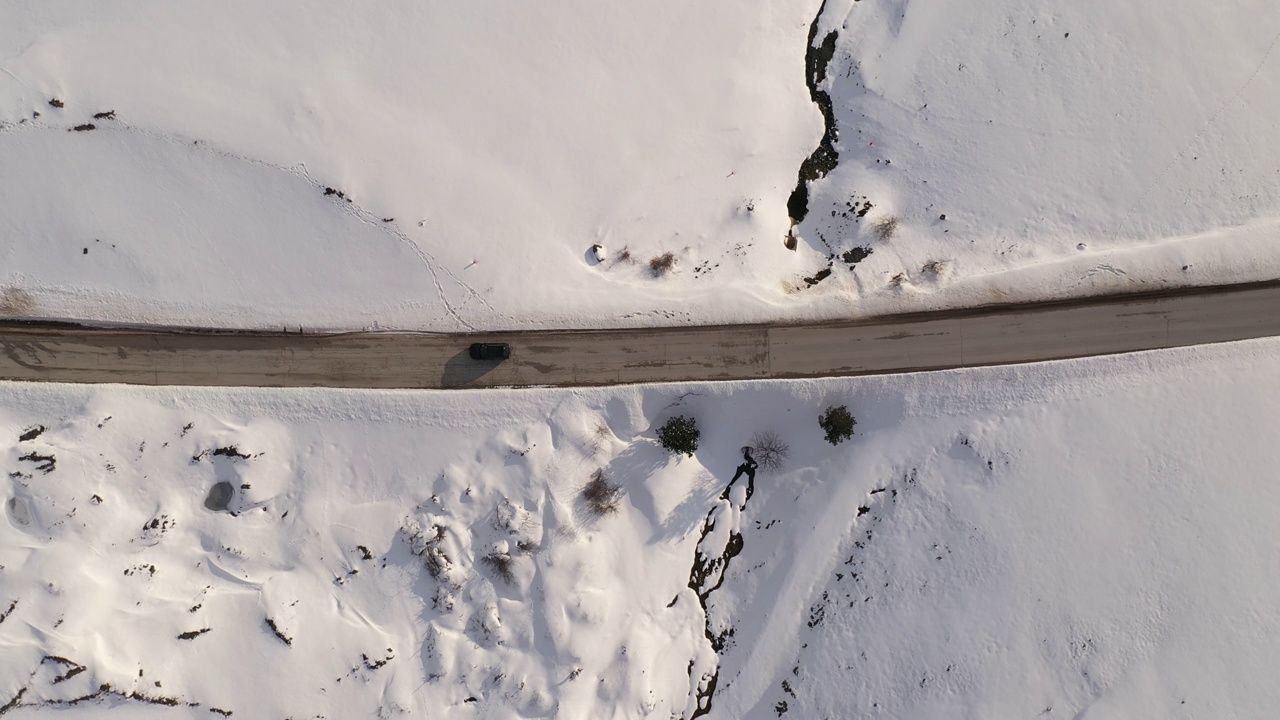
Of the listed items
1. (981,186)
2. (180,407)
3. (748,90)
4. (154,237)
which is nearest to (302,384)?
(180,407)

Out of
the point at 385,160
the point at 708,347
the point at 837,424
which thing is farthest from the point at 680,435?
the point at 385,160

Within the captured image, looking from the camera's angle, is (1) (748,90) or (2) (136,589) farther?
(1) (748,90)

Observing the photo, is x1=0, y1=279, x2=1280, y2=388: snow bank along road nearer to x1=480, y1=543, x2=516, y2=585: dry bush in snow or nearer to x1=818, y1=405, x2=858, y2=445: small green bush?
x1=818, y1=405, x2=858, y2=445: small green bush

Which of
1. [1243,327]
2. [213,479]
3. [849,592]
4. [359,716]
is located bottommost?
[359,716]

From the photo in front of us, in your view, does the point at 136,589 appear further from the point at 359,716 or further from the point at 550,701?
the point at 550,701

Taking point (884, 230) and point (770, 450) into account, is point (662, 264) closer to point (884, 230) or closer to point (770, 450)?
point (770, 450)

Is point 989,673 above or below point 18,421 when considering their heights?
below

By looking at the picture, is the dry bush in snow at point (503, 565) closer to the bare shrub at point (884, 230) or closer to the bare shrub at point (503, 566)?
the bare shrub at point (503, 566)
